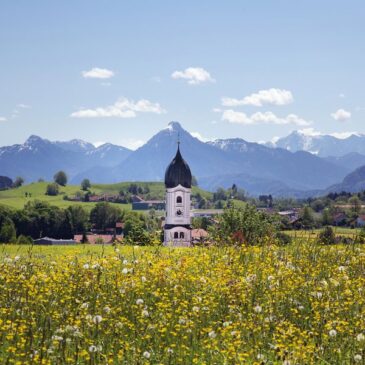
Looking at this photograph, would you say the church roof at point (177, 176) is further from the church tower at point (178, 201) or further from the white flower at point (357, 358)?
the white flower at point (357, 358)

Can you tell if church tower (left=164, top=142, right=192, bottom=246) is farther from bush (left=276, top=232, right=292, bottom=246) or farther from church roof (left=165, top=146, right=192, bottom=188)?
bush (left=276, top=232, right=292, bottom=246)

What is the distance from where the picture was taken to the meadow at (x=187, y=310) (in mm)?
9555

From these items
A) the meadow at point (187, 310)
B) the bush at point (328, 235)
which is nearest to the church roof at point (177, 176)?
the bush at point (328, 235)

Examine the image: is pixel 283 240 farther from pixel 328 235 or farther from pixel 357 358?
pixel 357 358

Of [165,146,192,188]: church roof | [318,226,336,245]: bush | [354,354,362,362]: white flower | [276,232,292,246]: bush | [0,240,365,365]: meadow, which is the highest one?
[165,146,192,188]: church roof

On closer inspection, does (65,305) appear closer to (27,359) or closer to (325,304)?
(27,359)

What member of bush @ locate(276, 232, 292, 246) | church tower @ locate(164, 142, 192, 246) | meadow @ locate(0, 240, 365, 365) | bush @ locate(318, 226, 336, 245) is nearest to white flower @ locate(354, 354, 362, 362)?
meadow @ locate(0, 240, 365, 365)

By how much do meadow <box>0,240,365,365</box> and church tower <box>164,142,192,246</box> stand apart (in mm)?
83871

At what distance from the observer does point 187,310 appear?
37.6 feet

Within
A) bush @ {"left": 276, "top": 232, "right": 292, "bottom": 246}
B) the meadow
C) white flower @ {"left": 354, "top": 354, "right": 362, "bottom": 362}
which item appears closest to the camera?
white flower @ {"left": 354, "top": 354, "right": 362, "bottom": 362}

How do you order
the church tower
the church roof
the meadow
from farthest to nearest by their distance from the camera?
1. the church roof
2. the church tower
3. the meadow

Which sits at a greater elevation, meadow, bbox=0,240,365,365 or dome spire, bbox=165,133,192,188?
dome spire, bbox=165,133,192,188

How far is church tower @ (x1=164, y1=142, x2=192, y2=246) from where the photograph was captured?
100875 millimetres

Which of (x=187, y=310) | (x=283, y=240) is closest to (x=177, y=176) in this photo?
(x=283, y=240)
